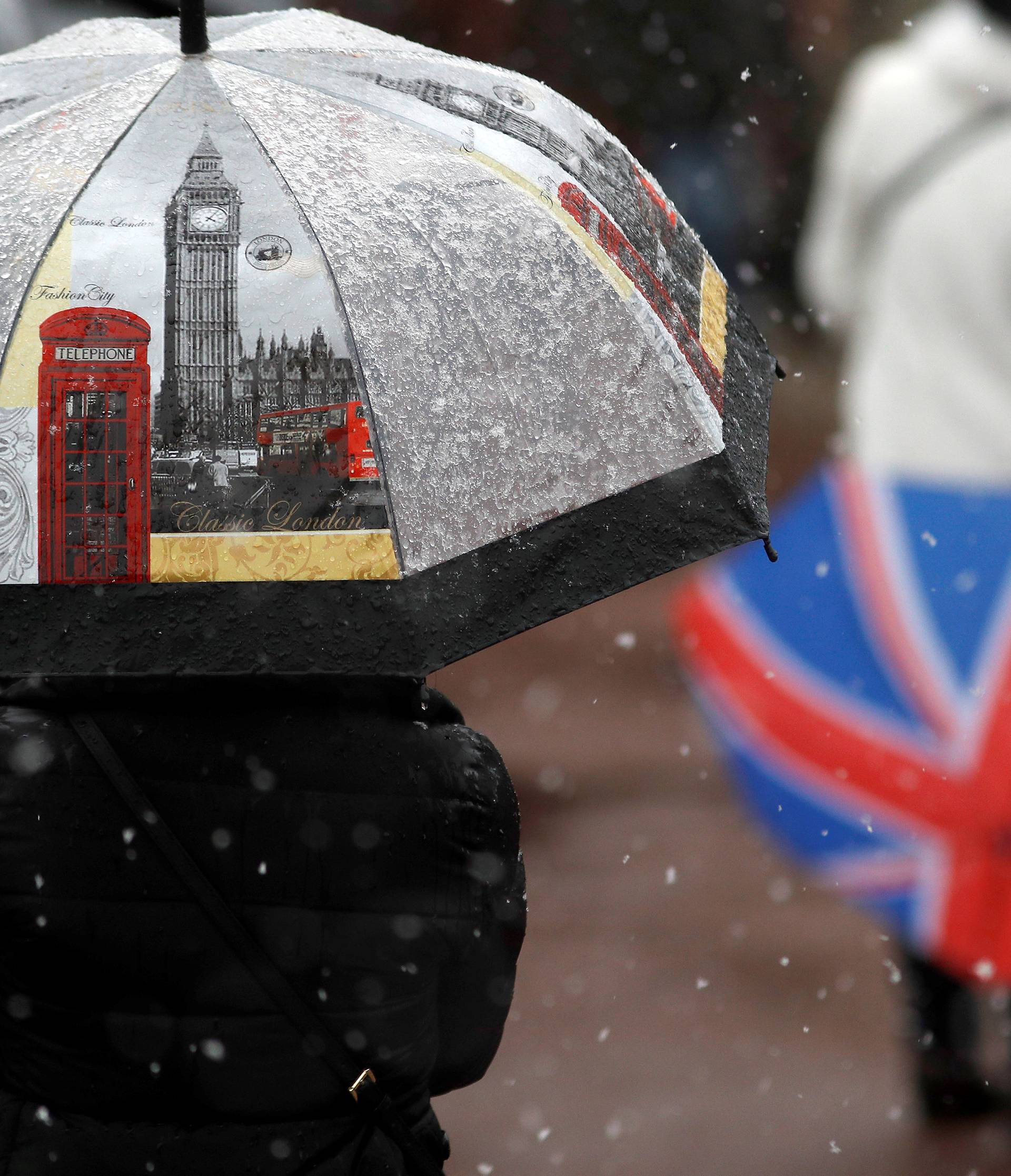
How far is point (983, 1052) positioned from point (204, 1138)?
9.75ft

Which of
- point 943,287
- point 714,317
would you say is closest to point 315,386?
point 714,317

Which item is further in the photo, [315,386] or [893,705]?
[893,705]

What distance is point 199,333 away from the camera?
1.63 metres

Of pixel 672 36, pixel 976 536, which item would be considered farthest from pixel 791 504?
pixel 672 36

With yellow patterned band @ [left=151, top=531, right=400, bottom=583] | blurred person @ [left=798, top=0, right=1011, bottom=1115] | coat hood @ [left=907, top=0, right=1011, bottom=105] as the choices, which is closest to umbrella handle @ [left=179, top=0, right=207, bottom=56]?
yellow patterned band @ [left=151, top=531, right=400, bottom=583]

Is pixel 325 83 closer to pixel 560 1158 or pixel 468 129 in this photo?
pixel 468 129

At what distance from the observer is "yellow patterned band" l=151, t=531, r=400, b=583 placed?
162 centimetres

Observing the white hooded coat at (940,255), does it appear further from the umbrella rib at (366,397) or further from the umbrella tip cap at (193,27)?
the umbrella rib at (366,397)

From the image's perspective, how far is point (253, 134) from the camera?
1781 mm

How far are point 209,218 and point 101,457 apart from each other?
268 millimetres

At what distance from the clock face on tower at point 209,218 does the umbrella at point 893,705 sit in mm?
2569

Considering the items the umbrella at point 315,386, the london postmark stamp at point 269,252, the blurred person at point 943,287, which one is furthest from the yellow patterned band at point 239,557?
the blurred person at point 943,287

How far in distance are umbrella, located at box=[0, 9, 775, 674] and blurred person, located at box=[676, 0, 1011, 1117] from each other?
2068 millimetres

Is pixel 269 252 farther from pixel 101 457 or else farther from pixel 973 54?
pixel 973 54
